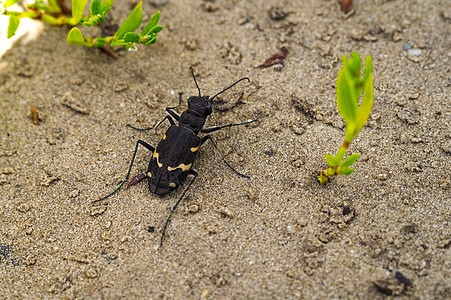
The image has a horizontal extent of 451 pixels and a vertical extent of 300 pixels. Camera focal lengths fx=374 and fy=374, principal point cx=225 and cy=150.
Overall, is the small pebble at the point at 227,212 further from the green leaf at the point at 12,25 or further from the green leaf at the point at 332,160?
the green leaf at the point at 12,25

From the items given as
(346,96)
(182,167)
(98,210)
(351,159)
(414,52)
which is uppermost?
(346,96)

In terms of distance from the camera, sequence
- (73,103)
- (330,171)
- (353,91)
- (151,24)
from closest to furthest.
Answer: (353,91), (330,171), (151,24), (73,103)

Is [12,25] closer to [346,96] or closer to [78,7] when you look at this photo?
[78,7]

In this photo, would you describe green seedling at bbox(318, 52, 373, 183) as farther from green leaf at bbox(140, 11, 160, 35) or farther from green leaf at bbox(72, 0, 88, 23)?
green leaf at bbox(72, 0, 88, 23)

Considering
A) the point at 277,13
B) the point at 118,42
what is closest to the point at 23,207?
the point at 118,42

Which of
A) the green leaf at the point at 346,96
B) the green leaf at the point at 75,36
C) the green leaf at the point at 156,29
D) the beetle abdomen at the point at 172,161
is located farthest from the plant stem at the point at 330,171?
the green leaf at the point at 75,36
